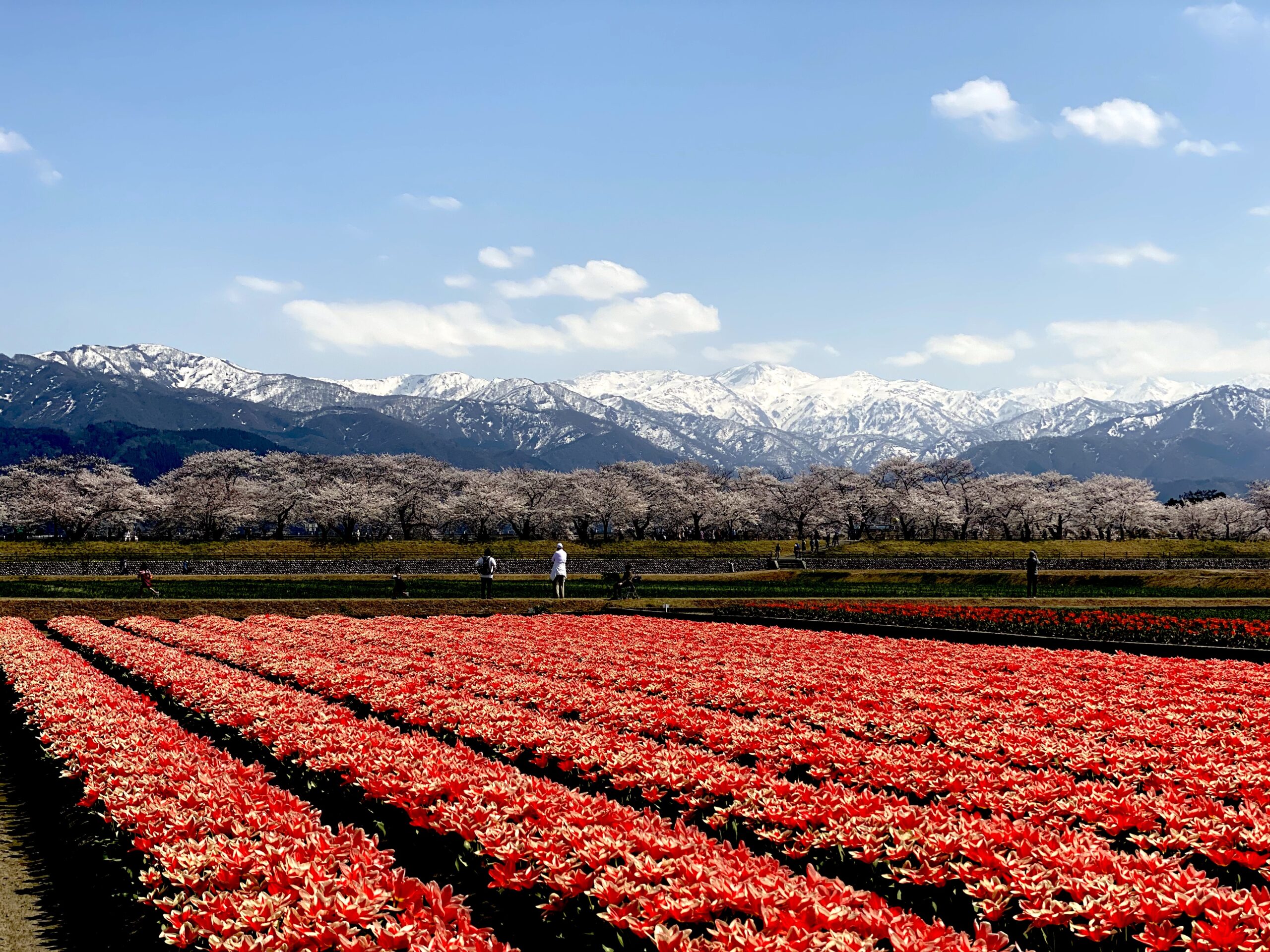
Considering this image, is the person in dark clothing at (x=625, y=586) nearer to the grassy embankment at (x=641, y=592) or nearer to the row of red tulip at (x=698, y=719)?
the grassy embankment at (x=641, y=592)

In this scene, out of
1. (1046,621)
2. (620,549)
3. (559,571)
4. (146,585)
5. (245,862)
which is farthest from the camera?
(620,549)

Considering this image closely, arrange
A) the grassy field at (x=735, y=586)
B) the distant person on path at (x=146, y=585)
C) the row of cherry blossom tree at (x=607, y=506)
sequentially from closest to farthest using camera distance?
the distant person on path at (x=146, y=585) → the grassy field at (x=735, y=586) → the row of cherry blossom tree at (x=607, y=506)

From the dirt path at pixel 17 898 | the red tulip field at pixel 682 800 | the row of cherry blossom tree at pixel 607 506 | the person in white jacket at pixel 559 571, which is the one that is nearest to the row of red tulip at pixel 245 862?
the red tulip field at pixel 682 800

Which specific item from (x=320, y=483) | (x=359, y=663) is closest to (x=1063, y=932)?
(x=359, y=663)

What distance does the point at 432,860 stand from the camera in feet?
24.7

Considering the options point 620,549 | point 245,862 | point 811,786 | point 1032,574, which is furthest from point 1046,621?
point 620,549

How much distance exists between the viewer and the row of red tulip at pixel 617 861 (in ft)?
15.8

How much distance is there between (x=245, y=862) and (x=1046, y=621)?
2155 cm

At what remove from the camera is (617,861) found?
611 cm

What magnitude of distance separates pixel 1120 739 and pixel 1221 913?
605 cm

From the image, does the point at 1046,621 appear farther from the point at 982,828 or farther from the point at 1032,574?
the point at 982,828

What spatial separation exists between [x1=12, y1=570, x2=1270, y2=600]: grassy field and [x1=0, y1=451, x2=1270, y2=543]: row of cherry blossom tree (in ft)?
150

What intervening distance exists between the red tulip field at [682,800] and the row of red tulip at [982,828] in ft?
0.09

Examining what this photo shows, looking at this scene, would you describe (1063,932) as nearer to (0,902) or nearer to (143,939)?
(143,939)
